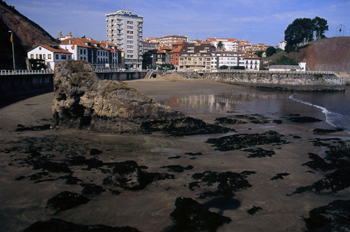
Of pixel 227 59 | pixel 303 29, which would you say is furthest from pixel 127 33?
pixel 303 29

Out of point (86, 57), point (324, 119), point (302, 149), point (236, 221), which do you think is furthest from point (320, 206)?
point (86, 57)

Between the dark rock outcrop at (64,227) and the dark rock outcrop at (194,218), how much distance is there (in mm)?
1354

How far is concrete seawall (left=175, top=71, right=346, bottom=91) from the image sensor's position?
245 feet

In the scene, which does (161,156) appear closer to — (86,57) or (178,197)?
(178,197)

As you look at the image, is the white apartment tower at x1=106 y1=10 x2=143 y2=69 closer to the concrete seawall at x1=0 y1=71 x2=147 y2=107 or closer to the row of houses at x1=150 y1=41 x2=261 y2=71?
the row of houses at x1=150 y1=41 x2=261 y2=71

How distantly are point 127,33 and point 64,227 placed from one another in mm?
115317

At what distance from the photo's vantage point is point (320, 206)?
903 cm

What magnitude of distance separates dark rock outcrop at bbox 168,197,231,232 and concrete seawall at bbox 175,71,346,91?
232 ft

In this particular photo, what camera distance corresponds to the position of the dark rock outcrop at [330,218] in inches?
295

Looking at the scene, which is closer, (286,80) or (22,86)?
(22,86)

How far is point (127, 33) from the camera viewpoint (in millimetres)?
114562

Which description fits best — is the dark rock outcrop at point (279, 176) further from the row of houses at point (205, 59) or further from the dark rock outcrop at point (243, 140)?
the row of houses at point (205, 59)

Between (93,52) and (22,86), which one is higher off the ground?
(93,52)

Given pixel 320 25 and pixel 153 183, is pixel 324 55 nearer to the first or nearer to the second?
pixel 320 25
